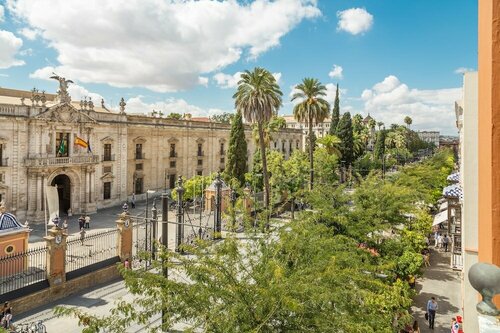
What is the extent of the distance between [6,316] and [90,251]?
21.7 feet

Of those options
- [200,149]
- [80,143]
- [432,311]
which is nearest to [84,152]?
[80,143]

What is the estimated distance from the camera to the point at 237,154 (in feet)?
131

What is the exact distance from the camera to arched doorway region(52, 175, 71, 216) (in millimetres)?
32844

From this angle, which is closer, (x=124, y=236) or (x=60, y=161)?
(x=124, y=236)

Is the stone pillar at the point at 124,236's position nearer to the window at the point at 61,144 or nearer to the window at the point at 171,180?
the window at the point at 61,144

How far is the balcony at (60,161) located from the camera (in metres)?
28.6

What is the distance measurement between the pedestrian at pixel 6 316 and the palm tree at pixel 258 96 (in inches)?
770

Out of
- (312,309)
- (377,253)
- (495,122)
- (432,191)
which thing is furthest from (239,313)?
(432,191)

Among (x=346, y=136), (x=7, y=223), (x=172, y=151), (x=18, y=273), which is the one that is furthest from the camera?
(x=346, y=136)

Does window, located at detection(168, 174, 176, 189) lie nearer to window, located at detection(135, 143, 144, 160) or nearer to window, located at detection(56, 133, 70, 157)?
window, located at detection(135, 143, 144, 160)

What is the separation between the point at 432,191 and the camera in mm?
34219

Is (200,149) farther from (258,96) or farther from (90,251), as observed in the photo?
(90,251)

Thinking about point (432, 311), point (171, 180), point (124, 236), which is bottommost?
point (432, 311)

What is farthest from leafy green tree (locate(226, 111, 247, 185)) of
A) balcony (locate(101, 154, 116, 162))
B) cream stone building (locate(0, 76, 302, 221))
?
balcony (locate(101, 154, 116, 162))
